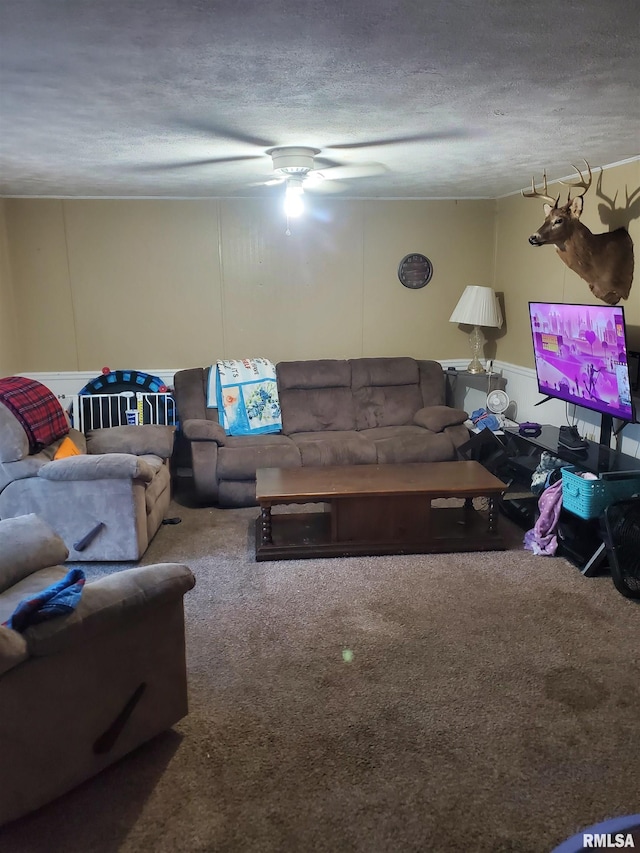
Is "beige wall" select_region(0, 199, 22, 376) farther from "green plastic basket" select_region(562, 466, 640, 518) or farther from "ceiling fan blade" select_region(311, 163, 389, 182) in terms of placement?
"green plastic basket" select_region(562, 466, 640, 518)

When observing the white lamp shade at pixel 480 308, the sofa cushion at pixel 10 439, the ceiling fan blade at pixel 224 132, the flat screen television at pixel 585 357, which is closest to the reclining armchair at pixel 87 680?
the sofa cushion at pixel 10 439

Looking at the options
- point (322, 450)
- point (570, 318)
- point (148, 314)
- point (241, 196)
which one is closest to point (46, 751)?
point (322, 450)

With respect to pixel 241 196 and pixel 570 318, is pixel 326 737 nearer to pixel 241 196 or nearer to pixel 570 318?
pixel 570 318

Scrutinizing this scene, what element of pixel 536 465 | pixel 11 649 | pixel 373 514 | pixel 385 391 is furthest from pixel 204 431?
pixel 11 649

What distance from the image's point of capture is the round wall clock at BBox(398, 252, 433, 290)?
17.8 feet

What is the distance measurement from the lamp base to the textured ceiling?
179cm

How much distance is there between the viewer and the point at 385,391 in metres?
5.17

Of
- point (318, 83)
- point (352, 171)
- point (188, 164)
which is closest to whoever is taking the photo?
point (318, 83)

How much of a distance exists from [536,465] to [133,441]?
2.65 m

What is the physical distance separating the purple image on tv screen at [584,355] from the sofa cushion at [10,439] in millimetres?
3166

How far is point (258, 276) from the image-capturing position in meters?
5.28

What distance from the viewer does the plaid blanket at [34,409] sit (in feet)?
11.6

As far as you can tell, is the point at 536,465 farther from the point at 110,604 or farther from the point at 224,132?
the point at 110,604

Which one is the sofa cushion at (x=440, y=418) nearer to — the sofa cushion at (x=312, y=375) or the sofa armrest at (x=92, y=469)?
the sofa cushion at (x=312, y=375)
